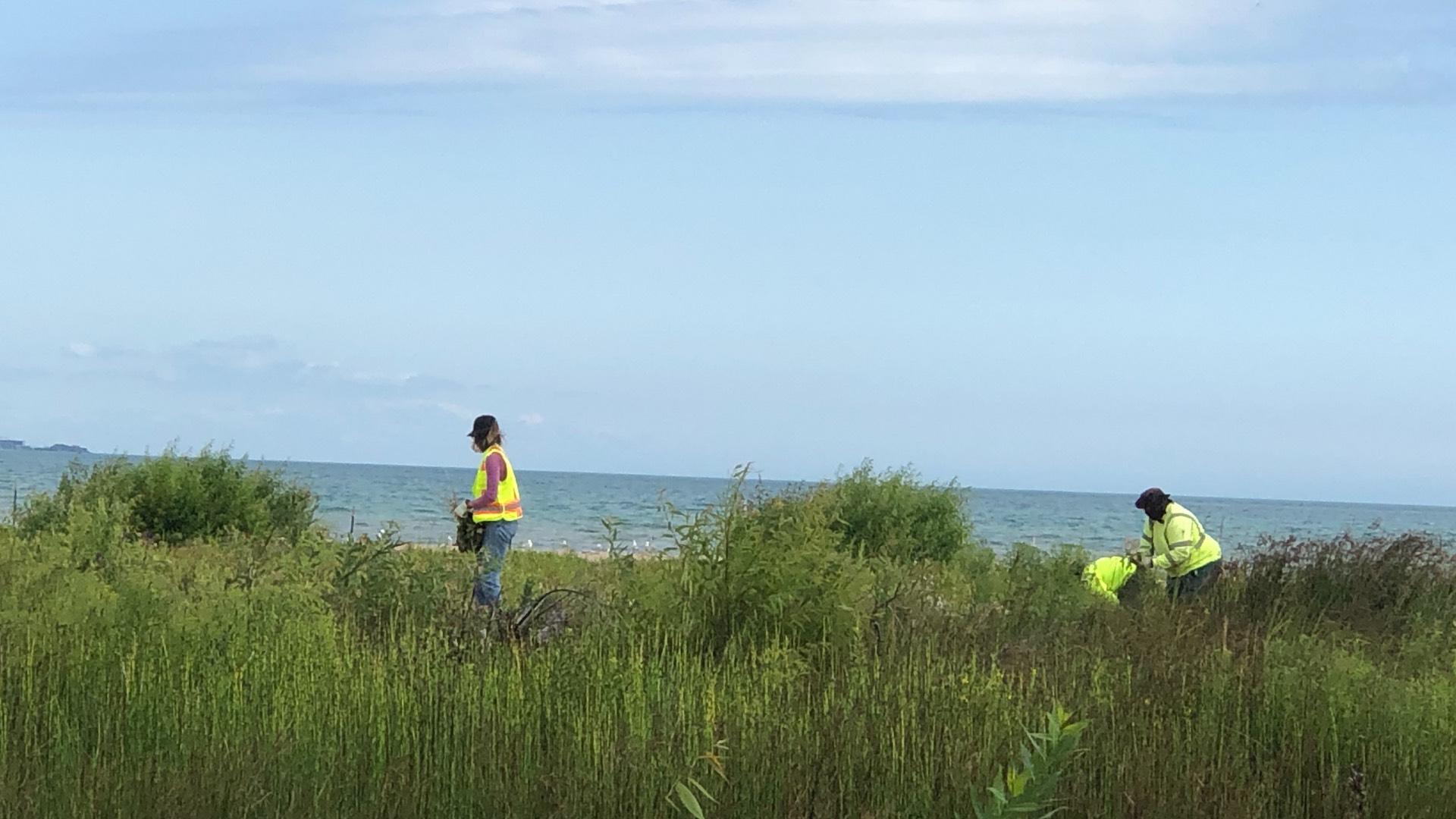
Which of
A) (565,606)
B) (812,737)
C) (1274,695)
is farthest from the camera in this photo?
(565,606)

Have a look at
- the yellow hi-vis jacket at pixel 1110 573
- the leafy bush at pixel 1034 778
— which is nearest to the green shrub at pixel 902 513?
the yellow hi-vis jacket at pixel 1110 573

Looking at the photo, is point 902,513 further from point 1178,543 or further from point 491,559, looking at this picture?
point 491,559

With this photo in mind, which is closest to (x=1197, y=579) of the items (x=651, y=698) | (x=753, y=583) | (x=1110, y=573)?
(x=1110, y=573)

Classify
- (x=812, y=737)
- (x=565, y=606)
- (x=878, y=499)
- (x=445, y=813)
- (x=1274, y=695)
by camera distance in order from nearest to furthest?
1. (x=445, y=813)
2. (x=812, y=737)
3. (x=1274, y=695)
4. (x=565, y=606)
5. (x=878, y=499)

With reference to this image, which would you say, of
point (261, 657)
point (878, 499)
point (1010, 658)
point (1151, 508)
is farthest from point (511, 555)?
point (261, 657)

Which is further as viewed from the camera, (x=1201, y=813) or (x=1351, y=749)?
(x=1351, y=749)

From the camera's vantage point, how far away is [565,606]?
972cm

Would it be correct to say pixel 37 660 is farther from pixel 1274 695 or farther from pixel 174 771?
pixel 1274 695

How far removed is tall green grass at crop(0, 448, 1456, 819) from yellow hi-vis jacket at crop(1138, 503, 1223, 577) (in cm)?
311

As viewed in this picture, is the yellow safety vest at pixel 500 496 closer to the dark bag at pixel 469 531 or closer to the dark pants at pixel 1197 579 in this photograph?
the dark bag at pixel 469 531

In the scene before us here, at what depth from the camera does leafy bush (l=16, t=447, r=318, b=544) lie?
2038cm

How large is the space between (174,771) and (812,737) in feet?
7.05

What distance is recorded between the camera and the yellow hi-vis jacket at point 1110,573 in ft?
40.4

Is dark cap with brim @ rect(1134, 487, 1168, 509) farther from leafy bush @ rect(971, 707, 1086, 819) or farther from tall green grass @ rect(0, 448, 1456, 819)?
leafy bush @ rect(971, 707, 1086, 819)
